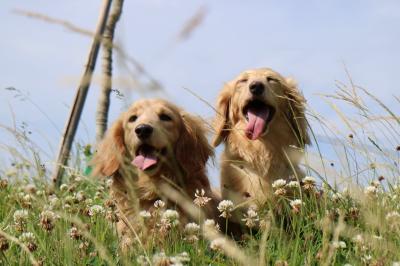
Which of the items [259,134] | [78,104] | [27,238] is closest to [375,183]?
[259,134]

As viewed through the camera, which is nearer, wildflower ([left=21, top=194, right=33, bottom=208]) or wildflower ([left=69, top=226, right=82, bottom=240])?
wildflower ([left=69, top=226, right=82, bottom=240])

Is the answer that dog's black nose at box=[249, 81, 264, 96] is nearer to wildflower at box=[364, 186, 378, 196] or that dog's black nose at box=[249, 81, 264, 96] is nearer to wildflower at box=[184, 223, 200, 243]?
wildflower at box=[364, 186, 378, 196]

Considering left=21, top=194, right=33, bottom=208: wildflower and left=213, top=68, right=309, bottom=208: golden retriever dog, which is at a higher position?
left=213, top=68, right=309, bottom=208: golden retriever dog

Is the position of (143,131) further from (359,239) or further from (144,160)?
(359,239)

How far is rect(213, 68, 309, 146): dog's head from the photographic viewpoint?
5180 millimetres

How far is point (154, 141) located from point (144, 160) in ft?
0.61

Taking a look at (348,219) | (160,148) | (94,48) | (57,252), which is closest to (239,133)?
(160,148)

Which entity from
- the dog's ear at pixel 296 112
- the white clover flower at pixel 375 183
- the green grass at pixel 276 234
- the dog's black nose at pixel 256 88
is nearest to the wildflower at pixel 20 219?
the green grass at pixel 276 234

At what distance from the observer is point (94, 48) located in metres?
7.58

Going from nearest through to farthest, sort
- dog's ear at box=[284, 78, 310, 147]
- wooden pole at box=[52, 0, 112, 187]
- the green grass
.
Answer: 1. the green grass
2. dog's ear at box=[284, 78, 310, 147]
3. wooden pole at box=[52, 0, 112, 187]

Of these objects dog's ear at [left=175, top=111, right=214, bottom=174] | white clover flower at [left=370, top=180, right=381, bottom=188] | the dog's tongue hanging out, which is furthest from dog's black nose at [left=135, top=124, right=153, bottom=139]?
white clover flower at [left=370, top=180, right=381, bottom=188]

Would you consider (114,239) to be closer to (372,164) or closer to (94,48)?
(372,164)

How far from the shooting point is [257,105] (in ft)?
17.4

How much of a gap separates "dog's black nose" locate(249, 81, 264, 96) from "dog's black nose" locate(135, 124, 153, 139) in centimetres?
100
